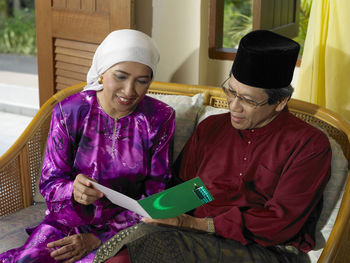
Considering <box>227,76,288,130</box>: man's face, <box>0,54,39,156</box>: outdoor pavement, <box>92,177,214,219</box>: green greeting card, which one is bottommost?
<box>0,54,39,156</box>: outdoor pavement

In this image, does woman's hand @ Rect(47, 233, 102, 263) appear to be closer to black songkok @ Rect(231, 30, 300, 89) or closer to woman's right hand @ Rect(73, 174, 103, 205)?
woman's right hand @ Rect(73, 174, 103, 205)

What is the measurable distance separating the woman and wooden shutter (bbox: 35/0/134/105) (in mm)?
936

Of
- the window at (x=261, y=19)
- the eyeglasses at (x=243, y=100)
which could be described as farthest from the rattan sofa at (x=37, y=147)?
the window at (x=261, y=19)

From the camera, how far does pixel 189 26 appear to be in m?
2.71

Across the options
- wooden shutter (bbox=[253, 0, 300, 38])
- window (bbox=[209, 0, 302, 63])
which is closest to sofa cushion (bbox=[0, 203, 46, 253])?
window (bbox=[209, 0, 302, 63])

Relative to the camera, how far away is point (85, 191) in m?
1.72

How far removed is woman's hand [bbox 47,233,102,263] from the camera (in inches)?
69.3

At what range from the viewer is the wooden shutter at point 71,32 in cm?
274

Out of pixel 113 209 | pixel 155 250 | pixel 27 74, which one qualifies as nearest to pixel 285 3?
pixel 113 209

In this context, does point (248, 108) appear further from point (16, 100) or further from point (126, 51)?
point (16, 100)

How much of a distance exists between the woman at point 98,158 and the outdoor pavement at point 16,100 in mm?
2504

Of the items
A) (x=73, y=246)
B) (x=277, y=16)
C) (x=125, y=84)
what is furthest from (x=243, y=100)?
(x=277, y=16)

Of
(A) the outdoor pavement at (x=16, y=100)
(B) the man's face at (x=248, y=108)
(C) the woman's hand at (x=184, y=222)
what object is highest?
(B) the man's face at (x=248, y=108)

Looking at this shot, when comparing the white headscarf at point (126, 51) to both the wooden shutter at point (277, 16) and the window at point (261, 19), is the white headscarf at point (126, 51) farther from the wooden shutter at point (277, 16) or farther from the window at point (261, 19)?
the wooden shutter at point (277, 16)
